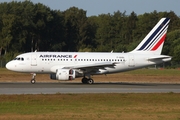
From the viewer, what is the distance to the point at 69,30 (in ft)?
475

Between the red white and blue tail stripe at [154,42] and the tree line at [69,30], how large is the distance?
44.5 m

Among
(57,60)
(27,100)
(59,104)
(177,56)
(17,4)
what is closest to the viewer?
(59,104)

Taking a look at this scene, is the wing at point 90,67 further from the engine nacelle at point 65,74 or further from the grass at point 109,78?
the grass at point 109,78

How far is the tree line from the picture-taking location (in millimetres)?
118500

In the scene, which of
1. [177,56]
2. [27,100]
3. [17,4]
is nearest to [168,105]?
[27,100]

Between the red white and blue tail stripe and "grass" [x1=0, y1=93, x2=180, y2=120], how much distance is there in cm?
1746

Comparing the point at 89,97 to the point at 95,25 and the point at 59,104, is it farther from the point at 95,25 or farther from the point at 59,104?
the point at 95,25

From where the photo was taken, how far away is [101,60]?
50250 millimetres

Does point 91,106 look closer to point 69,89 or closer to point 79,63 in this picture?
point 69,89

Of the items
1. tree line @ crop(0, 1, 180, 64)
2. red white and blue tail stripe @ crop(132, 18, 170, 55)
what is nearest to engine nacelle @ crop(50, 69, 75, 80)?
red white and blue tail stripe @ crop(132, 18, 170, 55)

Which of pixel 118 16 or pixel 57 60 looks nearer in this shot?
pixel 57 60

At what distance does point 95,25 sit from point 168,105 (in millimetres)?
141705

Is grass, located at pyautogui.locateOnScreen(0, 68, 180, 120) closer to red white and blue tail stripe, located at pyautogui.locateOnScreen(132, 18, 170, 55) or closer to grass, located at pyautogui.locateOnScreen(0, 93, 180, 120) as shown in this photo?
grass, located at pyautogui.locateOnScreen(0, 93, 180, 120)

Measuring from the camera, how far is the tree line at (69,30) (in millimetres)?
118500
